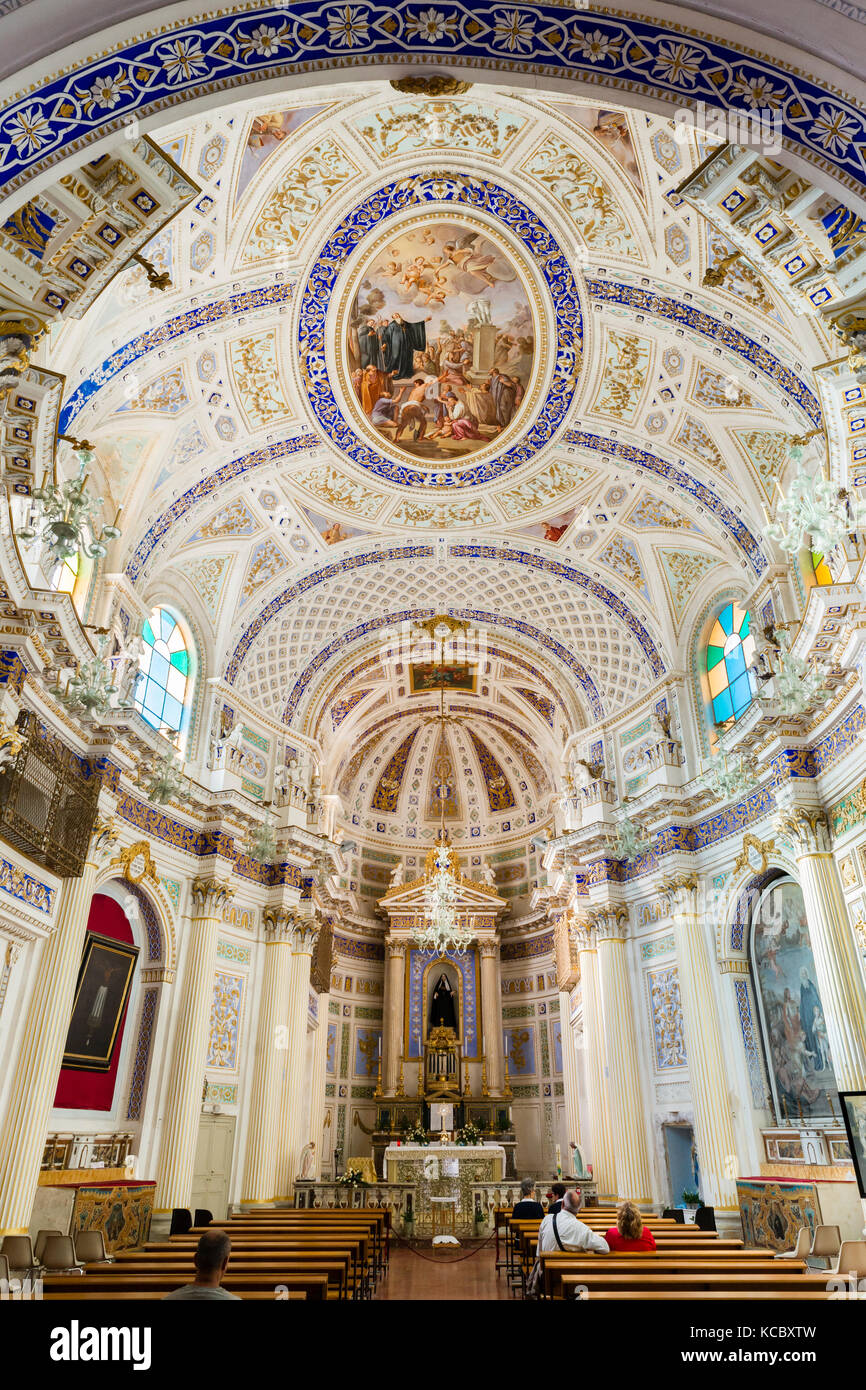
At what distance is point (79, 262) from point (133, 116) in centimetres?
108

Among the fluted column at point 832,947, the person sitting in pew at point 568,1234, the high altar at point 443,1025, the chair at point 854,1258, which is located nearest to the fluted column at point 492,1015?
the high altar at point 443,1025

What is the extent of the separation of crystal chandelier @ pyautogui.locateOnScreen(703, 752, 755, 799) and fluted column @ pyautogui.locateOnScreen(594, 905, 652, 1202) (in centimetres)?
473

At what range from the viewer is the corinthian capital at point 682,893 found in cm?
1662

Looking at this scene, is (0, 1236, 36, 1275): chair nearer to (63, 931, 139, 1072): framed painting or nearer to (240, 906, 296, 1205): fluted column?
(63, 931, 139, 1072): framed painting

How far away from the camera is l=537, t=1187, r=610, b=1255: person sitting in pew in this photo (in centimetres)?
738

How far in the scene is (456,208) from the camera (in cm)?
1303

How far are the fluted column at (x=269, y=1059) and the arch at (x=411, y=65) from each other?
15175mm

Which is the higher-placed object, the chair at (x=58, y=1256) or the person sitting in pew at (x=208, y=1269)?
the person sitting in pew at (x=208, y=1269)

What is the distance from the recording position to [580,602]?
773 inches

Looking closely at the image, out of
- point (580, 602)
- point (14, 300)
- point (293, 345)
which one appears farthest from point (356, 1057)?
point (14, 300)

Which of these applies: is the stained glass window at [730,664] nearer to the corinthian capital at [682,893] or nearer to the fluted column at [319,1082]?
the corinthian capital at [682,893]

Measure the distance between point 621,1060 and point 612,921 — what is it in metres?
2.78
